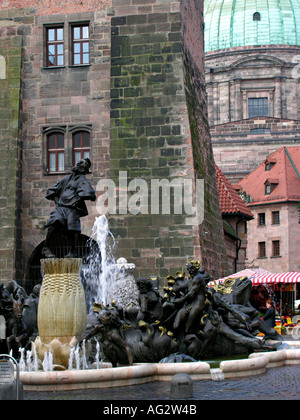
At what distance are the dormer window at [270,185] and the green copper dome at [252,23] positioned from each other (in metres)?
27.3

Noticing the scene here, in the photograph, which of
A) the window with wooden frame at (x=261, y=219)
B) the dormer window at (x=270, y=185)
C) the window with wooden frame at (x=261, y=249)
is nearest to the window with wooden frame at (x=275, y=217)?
the window with wooden frame at (x=261, y=219)

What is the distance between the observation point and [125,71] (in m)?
26.7

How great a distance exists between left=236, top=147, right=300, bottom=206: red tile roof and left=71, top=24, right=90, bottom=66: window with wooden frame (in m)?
39.9

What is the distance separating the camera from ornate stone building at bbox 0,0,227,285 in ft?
85.0

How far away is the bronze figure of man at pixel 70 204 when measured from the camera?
15.0 m

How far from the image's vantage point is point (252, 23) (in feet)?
300

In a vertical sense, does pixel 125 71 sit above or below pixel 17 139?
above

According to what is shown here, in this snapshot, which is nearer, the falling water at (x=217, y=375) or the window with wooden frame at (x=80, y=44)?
the falling water at (x=217, y=375)

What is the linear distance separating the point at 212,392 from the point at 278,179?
57315 millimetres

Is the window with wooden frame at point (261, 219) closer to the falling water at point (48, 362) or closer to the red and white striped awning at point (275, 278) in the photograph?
the red and white striped awning at point (275, 278)

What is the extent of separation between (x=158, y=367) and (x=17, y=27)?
17671mm
